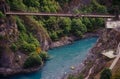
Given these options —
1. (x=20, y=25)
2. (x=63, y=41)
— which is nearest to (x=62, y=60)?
(x=20, y=25)

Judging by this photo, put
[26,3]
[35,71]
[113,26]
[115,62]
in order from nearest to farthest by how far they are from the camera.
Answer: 1. [115,62]
2. [113,26]
3. [35,71]
4. [26,3]

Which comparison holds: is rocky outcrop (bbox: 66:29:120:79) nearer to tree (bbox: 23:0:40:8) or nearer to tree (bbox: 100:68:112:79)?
tree (bbox: 100:68:112:79)

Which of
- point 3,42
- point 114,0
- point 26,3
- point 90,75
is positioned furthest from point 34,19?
point 90,75

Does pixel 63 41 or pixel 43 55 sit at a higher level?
Answer: pixel 43 55

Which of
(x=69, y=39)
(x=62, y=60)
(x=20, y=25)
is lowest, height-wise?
(x=69, y=39)

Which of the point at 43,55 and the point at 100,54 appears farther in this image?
the point at 43,55

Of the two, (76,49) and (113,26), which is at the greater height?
(113,26)

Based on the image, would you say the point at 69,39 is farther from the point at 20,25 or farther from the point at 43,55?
Answer: the point at 43,55

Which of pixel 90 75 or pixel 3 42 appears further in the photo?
pixel 3 42

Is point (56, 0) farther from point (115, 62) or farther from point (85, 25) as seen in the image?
point (115, 62)
